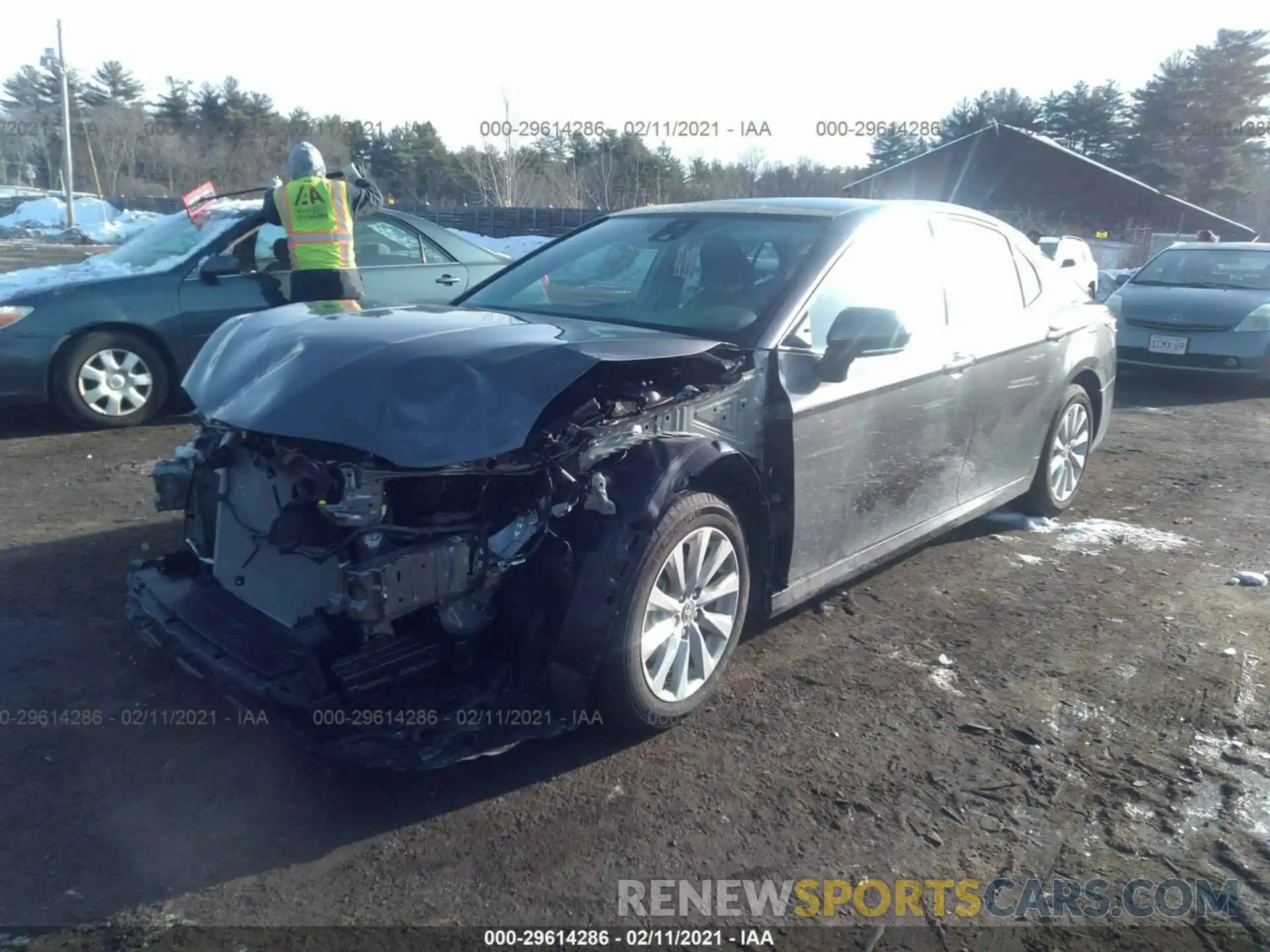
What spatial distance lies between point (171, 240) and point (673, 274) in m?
5.01

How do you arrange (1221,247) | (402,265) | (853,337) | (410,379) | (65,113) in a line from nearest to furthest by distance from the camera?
(410,379)
(853,337)
(402,265)
(1221,247)
(65,113)

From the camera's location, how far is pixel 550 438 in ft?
10.1

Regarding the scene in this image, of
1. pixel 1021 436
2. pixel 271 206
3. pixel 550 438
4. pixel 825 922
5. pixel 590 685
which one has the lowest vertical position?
pixel 825 922

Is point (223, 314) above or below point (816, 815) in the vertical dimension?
above

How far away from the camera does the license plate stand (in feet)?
33.4

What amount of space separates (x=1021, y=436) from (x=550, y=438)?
3.10 m

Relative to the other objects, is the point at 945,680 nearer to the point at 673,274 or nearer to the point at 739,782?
the point at 739,782

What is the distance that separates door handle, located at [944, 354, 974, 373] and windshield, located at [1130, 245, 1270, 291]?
804 centimetres

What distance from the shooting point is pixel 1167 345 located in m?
10.3

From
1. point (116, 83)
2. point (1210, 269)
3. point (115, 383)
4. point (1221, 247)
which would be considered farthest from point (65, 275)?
point (116, 83)

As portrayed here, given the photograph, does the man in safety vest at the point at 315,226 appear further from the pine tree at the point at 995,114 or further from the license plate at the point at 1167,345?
the pine tree at the point at 995,114

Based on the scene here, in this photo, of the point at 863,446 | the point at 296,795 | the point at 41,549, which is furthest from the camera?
the point at 41,549

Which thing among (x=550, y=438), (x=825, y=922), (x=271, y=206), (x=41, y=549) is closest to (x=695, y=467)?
(x=550, y=438)

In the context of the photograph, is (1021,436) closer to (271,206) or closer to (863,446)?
(863,446)
